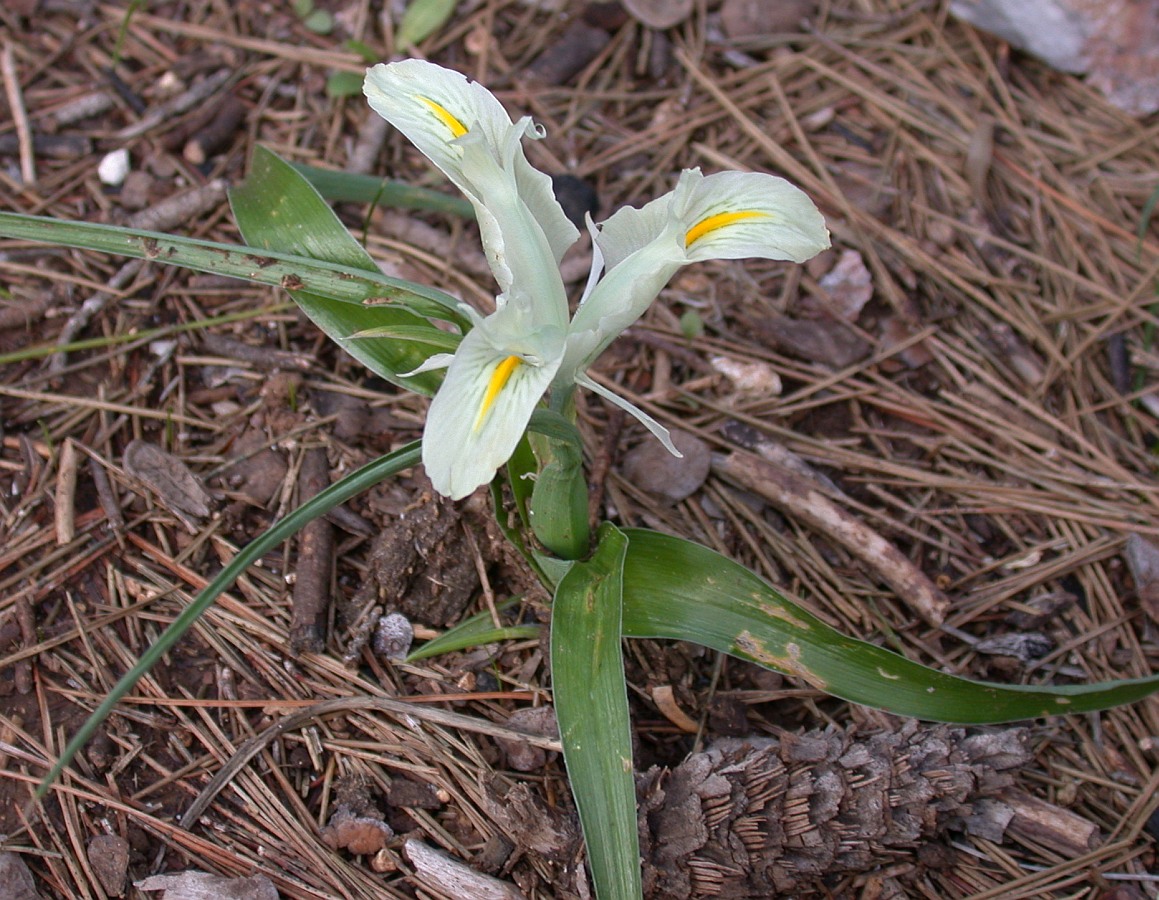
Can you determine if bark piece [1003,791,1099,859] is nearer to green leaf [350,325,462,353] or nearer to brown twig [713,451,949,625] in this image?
brown twig [713,451,949,625]

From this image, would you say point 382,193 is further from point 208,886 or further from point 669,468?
point 208,886

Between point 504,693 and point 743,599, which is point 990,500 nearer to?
point 743,599

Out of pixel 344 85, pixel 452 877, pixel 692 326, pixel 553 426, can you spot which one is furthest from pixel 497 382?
pixel 344 85

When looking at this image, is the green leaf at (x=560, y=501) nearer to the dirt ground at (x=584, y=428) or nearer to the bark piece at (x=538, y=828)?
the dirt ground at (x=584, y=428)

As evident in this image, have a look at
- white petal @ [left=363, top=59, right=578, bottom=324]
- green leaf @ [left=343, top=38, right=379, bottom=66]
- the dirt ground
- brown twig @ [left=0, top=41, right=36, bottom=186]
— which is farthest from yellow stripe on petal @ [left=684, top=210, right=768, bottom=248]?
brown twig @ [left=0, top=41, right=36, bottom=186]

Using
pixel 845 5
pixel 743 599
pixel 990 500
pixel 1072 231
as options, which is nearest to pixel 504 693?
pixel 743 599

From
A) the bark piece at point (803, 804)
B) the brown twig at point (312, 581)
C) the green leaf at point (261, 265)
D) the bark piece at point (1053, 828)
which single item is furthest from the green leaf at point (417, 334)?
the bark piece at point (1053, 828)
